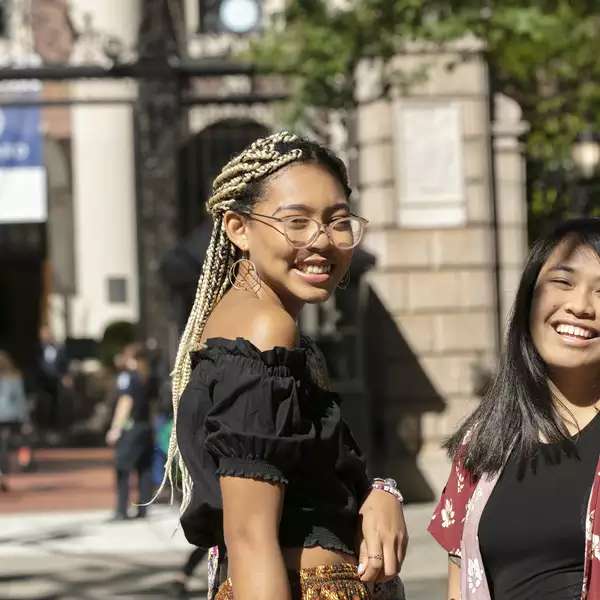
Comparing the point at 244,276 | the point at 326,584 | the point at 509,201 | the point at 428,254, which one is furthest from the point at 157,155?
the point at 326,584

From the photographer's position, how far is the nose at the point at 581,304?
11.5 feet

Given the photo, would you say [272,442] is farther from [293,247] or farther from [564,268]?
[564,268]

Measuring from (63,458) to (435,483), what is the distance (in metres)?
8.53

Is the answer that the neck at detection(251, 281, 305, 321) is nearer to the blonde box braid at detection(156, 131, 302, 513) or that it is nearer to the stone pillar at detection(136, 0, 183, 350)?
the blonde box braid at detection(156, 131, 302, 513)

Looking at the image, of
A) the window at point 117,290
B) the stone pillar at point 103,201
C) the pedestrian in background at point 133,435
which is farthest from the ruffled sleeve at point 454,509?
the window at point 117,290

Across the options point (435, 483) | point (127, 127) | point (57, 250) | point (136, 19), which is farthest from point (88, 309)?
point (435, 483)

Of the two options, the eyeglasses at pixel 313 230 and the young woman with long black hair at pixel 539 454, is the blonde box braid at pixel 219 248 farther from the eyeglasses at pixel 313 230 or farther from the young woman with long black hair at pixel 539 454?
the young woman with long black hair at pixel 539 454

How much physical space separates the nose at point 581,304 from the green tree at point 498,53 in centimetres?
861

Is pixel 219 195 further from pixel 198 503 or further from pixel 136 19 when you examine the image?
pixel 136 19

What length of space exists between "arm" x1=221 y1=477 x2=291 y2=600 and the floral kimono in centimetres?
77

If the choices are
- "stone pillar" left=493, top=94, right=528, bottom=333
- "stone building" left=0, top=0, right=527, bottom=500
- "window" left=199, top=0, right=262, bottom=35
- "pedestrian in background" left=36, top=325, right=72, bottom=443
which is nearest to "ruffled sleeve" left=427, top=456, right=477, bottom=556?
"stone building" left=0, top=0, right=527, bottom=500

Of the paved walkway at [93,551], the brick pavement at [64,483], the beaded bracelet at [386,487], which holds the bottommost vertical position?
the brick pavement at [64,483]

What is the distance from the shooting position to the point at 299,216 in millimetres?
3059

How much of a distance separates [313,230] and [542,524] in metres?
0.89
